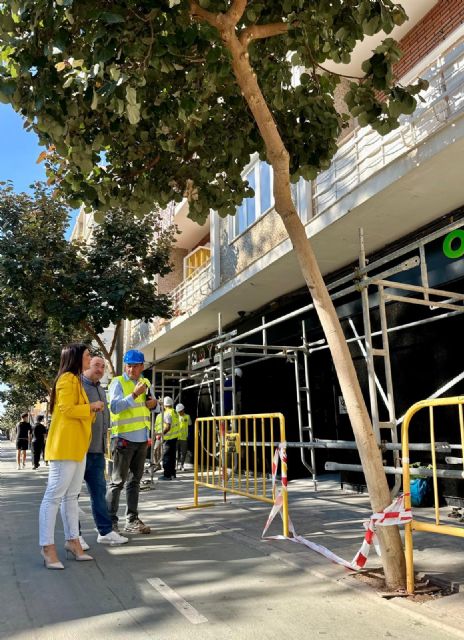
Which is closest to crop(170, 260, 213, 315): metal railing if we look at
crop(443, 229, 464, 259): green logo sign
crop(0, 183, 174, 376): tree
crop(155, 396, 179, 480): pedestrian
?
crop(0, 183, 174, 376): tree

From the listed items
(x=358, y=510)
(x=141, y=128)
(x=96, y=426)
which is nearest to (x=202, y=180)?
(x=141, y=128)

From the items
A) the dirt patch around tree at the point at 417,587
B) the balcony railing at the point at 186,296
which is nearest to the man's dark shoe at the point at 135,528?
the dirt patch around tree at the point at 417,587

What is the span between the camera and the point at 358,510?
290 inches

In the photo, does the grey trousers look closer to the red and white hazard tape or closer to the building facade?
the red and white hazard tape

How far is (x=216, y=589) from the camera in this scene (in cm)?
422

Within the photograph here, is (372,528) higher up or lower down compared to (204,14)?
lower down

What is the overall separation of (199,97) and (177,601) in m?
4.38

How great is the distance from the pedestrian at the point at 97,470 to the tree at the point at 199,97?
5.88 feet

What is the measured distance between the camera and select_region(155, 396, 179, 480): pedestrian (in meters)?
12.2

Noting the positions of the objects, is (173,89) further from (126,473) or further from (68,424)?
(126,473)

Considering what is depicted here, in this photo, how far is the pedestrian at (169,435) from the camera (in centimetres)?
1223

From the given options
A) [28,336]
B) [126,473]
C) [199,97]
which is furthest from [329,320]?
[28,336]

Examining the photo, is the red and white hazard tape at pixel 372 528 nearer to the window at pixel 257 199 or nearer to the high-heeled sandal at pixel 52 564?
the high-heeled sandal at pixel 52 564

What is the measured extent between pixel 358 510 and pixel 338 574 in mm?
3064
